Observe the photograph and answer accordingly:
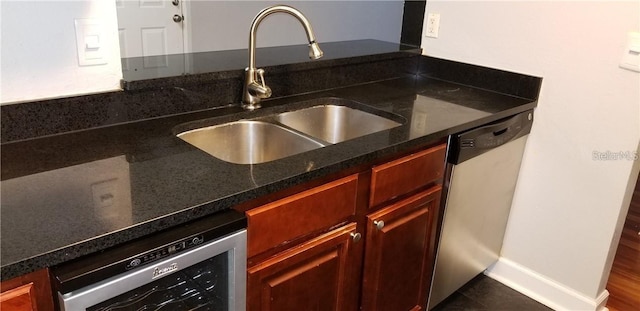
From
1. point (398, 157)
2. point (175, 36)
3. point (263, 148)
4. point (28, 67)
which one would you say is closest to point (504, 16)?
point (398, 157)

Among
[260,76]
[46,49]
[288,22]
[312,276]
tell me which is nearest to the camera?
[46,49]

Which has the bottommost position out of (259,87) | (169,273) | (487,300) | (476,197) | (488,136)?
(487,300)

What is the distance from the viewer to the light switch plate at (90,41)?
4.28 feet

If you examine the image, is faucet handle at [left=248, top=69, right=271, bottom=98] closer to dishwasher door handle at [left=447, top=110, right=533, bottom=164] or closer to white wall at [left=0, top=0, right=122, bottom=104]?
white wall at [left=0, top=0, right=122, bottom=104]

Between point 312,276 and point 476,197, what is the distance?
854 mm

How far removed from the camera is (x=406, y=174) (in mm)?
1598

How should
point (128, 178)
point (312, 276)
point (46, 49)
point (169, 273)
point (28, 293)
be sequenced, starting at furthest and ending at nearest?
point (312, 276), point (46, 49), point (128, 178), point (169, 273), point (28, 293)

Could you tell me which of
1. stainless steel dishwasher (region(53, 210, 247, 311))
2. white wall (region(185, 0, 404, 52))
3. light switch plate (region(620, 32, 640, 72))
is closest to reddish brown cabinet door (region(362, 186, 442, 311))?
stainless steel dishwasher (region(53, 210, 247, 311))

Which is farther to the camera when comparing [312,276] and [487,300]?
[487,300]

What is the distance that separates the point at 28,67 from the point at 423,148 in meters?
1.15

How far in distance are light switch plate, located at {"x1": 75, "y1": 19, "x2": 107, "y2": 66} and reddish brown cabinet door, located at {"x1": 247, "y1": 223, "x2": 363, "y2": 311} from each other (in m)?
0.71

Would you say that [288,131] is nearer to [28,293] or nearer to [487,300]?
[28,293]

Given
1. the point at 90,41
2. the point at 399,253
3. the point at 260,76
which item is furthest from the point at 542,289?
the point at 90,41

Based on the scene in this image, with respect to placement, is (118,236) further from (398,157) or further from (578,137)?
(578,137)
